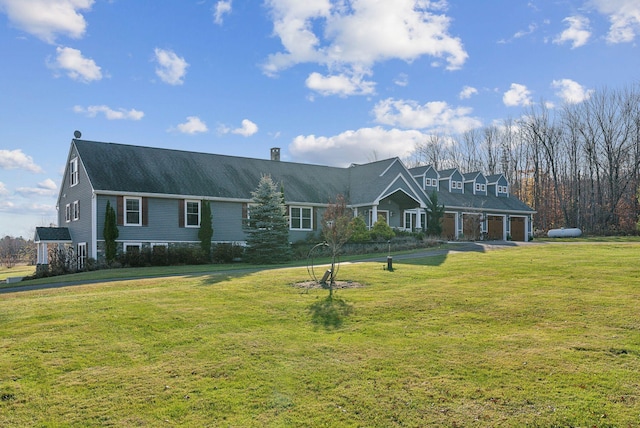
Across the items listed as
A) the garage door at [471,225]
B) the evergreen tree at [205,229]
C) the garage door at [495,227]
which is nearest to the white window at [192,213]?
the evergreen tree at [205,229]

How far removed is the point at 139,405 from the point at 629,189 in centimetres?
5705

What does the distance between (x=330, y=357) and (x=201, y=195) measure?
22.5m

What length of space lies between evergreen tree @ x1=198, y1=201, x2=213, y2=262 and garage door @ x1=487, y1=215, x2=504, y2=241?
25.5 m

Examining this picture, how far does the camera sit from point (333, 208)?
49.4 feet

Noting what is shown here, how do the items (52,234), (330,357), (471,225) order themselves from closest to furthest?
1. (330,357)
2. (52,234)
3. (471,225)

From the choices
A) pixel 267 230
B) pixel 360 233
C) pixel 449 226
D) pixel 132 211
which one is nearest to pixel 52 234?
pixel 132 211

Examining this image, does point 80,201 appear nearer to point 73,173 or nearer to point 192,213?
point 73,173

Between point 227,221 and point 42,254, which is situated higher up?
point 227,221

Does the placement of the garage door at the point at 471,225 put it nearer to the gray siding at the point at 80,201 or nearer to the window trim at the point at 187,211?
the window trim at the point at 187,211

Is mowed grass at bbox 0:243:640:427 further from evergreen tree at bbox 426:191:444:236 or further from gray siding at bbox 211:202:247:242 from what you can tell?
evergreen tree at bbox 426:191:444:236

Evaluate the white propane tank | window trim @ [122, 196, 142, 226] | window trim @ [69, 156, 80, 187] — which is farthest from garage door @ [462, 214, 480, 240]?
window trim @ [69, 156, 80, 187]

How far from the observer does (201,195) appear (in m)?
28.7

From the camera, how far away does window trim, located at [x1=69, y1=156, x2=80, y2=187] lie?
94.9 ft

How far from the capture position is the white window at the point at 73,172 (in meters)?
29.0
